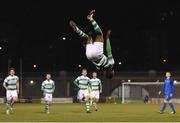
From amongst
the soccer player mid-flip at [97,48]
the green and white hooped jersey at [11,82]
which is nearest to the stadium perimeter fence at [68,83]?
the green and white hooped jersey at [11,82]

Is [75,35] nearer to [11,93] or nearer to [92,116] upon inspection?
[11,93]

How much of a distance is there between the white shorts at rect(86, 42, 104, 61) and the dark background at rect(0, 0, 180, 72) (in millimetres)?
43811

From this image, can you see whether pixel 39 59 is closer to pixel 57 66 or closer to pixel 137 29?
pixel 57 66

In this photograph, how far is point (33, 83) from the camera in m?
51.4

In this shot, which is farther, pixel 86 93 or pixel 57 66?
pixel 57 66

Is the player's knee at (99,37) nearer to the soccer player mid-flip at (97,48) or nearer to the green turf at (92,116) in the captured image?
the soccer player mid-flip at (97,48)

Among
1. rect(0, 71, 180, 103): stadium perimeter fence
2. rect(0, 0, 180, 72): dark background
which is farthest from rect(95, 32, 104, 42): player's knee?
rect(0, 0, 180, 72): dark background

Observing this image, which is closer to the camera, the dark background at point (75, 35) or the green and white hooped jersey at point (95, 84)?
the green and white hooped jersey at point (95, 84)

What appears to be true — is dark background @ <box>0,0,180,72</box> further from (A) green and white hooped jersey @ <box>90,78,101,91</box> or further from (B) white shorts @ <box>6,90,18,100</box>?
(B) white shorts @ <box>6,90,18,100</box>

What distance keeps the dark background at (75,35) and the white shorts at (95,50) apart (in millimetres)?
43811

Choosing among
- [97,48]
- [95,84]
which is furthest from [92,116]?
[97,48]

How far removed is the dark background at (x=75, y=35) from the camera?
190ft

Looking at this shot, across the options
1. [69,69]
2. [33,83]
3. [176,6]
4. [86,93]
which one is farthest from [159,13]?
[86,93]

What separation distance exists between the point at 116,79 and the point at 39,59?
467 inches
